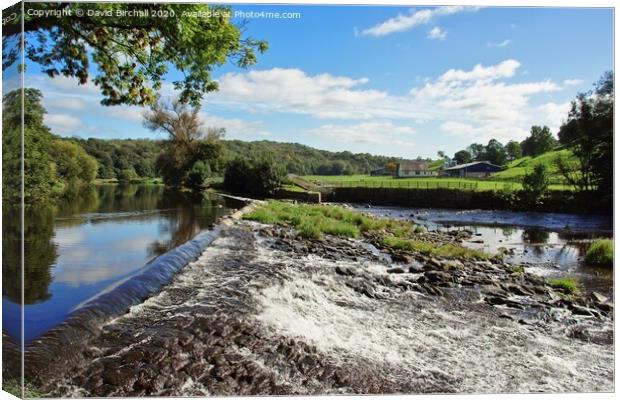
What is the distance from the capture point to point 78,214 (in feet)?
53.6

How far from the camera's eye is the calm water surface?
15.1 ft

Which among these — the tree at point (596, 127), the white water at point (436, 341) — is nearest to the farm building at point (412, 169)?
the white water at point (436, 341)

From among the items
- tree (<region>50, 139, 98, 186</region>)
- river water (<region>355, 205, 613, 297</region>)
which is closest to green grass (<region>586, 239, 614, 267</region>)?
river water (<region>355, 205, 613, 297</region>)

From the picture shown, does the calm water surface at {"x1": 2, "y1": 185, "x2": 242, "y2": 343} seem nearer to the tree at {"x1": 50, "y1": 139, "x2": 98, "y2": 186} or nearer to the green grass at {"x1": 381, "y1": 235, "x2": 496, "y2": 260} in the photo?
the tree at {"x1": 50, "y1": 139, "x2": 98, "y2": 186}

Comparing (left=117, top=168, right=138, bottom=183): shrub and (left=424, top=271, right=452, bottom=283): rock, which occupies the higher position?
(left=117, top=168, right=138, bottom=183): shrub

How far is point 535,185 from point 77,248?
57.2 ft

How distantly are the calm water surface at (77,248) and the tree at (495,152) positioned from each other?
23.0ft

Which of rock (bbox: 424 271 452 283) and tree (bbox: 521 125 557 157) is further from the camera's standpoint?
rock (bbox: 424 271 452 283)

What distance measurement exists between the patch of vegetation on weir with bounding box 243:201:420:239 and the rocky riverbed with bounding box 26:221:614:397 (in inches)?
244

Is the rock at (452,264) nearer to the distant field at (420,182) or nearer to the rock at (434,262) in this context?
the rock at (434,262)

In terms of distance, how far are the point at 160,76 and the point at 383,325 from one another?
458cm

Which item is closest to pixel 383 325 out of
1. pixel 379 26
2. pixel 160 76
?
pixel 379 26

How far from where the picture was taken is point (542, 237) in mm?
18562

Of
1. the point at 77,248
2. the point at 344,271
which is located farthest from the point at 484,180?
the point at 77,248
